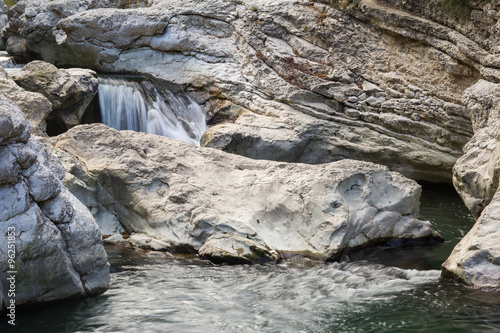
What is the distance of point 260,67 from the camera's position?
48.6 ft

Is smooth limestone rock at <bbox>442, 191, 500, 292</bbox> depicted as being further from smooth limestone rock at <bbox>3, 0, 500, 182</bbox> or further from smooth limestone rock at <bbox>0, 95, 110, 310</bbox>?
smooth limestone rock at <bbox>3, 0, 500, 182</bbox>

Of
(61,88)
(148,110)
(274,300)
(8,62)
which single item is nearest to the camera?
(274,300)

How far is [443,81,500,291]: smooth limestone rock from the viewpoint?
6.84 m

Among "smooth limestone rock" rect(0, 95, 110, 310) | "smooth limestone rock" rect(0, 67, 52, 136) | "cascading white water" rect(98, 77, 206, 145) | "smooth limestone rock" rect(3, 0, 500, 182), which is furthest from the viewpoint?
"cascading white water" rect(98, 77, 206, 145)

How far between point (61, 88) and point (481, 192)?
956 centimetres

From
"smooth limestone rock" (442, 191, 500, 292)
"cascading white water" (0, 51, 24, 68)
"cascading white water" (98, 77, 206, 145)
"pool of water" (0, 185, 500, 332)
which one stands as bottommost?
"pool of water" (0, 185, 500, 332)

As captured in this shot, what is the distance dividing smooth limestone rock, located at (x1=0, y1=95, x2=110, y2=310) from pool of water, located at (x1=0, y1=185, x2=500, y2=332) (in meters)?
0.25

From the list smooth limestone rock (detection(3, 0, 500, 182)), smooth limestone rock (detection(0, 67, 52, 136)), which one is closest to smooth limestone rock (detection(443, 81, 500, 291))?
smooth limestone rock (detection(3, 0, 500, 182))

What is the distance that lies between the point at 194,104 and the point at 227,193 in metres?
6.28

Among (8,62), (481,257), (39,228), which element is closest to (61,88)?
(8,62)

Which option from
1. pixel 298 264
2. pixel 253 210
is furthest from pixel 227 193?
pixel 298 264

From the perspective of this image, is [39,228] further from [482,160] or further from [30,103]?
[482,160]

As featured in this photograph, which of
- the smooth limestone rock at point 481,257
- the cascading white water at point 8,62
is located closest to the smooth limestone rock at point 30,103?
the cascading white water at point 8,62

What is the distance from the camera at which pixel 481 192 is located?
8.71 metres
